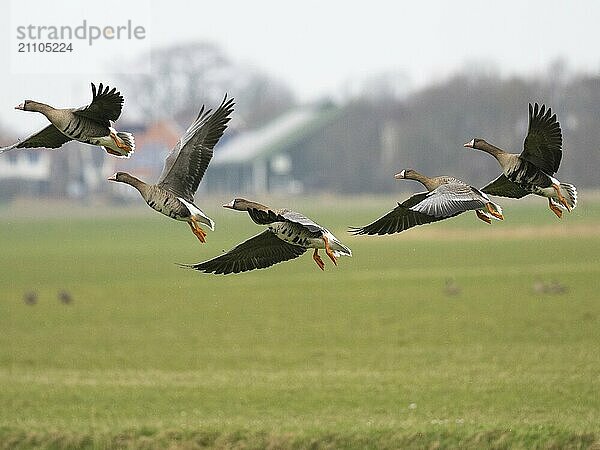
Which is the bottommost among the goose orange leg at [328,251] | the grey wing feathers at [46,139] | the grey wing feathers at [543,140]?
the goose orange leg at [328,251]

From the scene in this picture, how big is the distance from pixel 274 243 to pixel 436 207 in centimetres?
96

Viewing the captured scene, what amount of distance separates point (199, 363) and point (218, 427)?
11017 mm

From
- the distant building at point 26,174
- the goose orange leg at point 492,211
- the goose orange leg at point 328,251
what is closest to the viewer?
the goose orange leg at point 492,211

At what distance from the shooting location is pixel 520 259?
66562 mm

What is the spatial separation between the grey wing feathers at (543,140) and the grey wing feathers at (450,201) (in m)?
0.27

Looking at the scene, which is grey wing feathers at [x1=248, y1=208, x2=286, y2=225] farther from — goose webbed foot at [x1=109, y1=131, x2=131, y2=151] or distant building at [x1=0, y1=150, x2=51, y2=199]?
distant building at [x1=0, y1=150, x2=51, y2=199]

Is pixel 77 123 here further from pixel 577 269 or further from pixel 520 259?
pixel 520 259

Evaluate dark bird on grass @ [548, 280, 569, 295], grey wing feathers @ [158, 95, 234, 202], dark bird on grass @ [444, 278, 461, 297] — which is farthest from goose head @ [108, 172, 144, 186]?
dark bird on grass @ [444, 278, 461, 297]

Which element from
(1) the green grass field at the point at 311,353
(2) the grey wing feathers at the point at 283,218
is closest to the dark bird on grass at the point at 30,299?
(1) the green grass field at the point at 311,353

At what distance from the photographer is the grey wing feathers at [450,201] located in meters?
3.94

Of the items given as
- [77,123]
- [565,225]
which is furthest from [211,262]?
[565,225]

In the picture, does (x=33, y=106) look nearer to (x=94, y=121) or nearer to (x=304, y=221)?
(x=94, y=121)

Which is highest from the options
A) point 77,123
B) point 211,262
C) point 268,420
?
point 77,123

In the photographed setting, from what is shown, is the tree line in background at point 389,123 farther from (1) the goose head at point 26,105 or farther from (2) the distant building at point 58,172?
(1) the goose head at point 26,105
